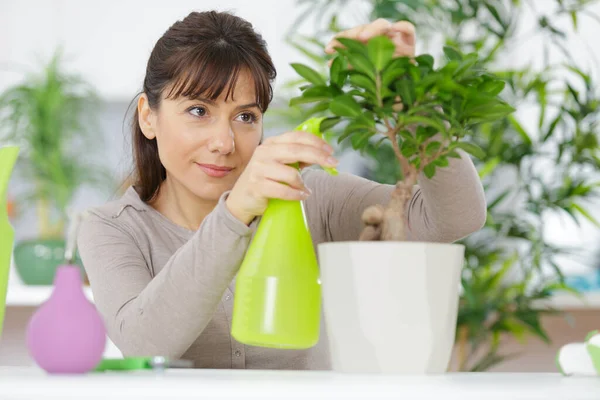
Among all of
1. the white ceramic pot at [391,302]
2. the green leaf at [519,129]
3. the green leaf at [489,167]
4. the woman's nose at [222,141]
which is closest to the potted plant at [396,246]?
the white ceramic pot at [391,302]

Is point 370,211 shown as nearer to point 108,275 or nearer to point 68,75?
point 108,275

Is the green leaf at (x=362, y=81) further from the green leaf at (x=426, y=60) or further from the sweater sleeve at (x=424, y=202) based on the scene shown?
the sweater sleeve at (x=424, y=202)

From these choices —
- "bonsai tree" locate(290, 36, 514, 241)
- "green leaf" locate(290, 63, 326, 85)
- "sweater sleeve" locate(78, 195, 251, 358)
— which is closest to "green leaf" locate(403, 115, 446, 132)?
"bonsai tree" locate(290, 36, 514, 241)

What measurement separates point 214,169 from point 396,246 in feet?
2.57

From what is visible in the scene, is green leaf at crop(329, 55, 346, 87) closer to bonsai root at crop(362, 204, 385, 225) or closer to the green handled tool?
bonsai root at crop(362, 204, 385, 225)

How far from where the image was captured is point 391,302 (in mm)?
757

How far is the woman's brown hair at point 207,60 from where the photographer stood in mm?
1461

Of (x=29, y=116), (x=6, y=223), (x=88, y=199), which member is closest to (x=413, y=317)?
(x=6, y=223)

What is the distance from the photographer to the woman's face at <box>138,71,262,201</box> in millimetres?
1463

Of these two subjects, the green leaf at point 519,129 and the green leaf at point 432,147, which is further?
the green leaf at point 519,129

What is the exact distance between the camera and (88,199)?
4.14m

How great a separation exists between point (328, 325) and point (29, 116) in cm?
279

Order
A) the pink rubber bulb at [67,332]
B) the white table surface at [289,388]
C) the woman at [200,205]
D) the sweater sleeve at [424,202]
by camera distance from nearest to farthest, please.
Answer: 1. the white table surface at [289,388]
2. the pink rubber bulb at [67,332]
3. the woman at [200,205]
4. the sweater sleeve at [424,202]

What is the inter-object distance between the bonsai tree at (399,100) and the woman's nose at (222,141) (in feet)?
Answer: 2.00
